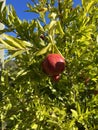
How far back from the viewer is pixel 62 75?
1969 millimetres

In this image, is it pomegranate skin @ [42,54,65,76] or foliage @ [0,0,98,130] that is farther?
foliage @ [0,0,98,130]

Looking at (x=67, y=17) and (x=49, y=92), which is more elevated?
(x=67, y=17)

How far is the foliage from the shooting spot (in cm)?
179

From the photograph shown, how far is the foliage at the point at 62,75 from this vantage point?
5.88 feet

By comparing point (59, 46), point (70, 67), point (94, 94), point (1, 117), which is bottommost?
point (1, 117)

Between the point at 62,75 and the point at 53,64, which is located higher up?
the point at 53,64

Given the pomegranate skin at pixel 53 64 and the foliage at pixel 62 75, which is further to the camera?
the foliage at pixel 62 75

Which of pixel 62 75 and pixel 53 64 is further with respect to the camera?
pixel 62 75

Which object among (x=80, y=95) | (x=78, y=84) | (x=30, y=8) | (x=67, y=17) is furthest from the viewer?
(x=30, y=8)

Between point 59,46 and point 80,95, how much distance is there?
0.42 meters

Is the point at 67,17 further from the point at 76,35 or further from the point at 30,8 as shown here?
the point at 30,8

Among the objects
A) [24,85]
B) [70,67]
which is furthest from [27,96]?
[70,67]

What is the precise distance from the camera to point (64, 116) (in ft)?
6.20

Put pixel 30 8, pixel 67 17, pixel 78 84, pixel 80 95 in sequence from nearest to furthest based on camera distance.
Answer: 1. pixel 67 17
2. pixel 78 84
3. pixel 80 95
4. pixel 30 8
